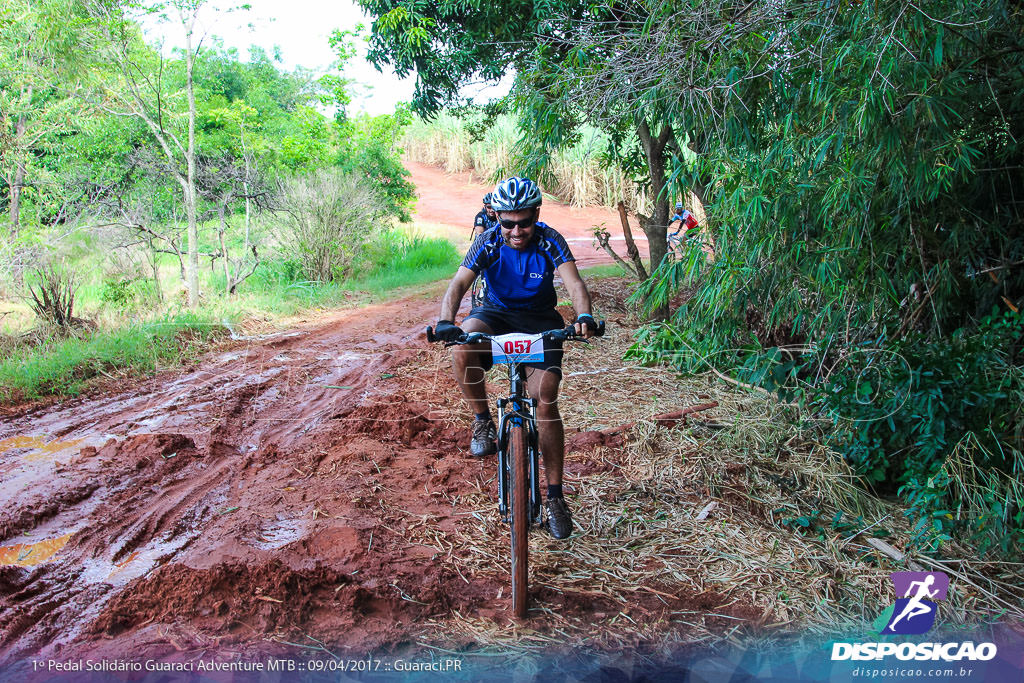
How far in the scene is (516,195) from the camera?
12.7 ft

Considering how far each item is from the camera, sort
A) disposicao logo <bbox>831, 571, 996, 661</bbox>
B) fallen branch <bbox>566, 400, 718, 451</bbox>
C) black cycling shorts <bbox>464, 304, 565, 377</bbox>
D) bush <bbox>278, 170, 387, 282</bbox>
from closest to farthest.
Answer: disposicao logo <bbox>831, 571, 996, 661</bbox>
black cycling shorts <bbox>464, 304, 565, 377</bbox>
fallen branch <bbox>566, 400, 718, 451</bbox>
bush <bbox>278, 170, 387, 282</bbox>

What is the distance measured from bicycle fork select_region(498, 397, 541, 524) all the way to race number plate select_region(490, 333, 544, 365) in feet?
0.81

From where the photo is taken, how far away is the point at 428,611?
3355mm

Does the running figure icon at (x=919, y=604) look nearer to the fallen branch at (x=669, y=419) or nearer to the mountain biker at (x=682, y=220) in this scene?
the fallen branch at (x=669, y=419)

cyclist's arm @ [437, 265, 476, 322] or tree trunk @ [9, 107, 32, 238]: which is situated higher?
tree trunk @ [9, 107, 32, 238]

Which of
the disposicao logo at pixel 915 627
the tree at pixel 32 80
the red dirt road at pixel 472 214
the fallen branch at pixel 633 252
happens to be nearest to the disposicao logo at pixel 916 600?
the disposicao logo at pixel 915 627

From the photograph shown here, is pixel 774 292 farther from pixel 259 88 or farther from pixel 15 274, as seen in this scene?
pixel 259 88

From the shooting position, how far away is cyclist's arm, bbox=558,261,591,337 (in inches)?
156

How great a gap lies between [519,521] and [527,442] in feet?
1.32

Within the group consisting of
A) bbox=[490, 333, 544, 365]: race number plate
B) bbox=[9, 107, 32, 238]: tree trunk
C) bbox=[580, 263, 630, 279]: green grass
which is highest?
bbox=[9, 107, 32, 238]: tree trunk

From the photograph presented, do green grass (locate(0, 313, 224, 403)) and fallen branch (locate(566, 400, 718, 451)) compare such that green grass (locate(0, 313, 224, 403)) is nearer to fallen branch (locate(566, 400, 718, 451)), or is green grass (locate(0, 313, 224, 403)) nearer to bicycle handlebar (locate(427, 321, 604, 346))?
fallen branch (locate(566, 400, 718, 451))

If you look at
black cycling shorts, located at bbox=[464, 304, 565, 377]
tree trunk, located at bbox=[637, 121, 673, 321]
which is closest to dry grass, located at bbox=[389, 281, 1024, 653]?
black cycling shorts, located at bbox=[464, 304, 565, 377]

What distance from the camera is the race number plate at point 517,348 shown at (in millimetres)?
3371

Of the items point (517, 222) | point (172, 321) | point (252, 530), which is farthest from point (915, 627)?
point (172, 321)
